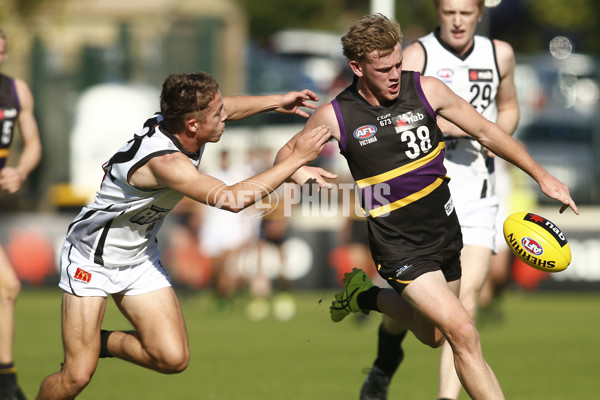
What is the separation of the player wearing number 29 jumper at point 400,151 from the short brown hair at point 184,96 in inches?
23.7

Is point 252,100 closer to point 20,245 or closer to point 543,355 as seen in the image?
point 543,355

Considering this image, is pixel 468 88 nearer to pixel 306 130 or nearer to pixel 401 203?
pixel 401 203

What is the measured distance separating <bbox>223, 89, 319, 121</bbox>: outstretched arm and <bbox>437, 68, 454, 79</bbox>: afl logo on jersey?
99cm

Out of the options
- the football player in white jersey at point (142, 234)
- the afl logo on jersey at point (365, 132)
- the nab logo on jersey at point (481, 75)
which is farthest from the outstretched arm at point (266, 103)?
the nab logo on jersey at point (481, 75)

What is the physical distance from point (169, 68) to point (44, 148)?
10.6 feet

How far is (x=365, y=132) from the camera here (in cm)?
597

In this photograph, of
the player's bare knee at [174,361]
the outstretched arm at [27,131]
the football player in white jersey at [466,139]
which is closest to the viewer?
the player's bare knee at [174,361]

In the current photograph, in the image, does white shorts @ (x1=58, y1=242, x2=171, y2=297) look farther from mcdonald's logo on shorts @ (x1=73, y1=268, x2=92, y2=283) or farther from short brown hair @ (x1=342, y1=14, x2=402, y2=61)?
short brown hair @ (x1=342, y1=14, x2=402, y2=61)

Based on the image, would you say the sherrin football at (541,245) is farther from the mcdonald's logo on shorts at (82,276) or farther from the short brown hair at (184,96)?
the mcdonald's logo on shorts at (82,276)

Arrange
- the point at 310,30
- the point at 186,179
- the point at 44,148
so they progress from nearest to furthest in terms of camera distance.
A: the point at 186,179 → the point at 44,148 → the point at 310,30

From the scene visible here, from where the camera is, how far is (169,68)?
2092 centimetres

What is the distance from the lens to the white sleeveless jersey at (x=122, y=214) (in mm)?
5930

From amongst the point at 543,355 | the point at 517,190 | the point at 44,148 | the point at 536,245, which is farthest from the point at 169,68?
the point at 536,245

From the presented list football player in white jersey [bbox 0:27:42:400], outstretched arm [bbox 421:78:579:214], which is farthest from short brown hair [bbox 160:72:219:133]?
football player in white jersey [bbox 0:27:42:400]
